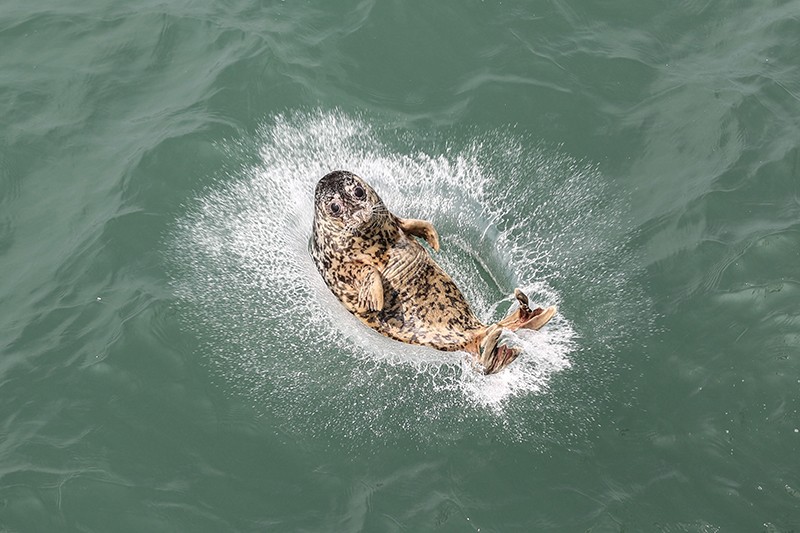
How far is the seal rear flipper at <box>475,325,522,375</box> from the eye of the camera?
38.4 ft

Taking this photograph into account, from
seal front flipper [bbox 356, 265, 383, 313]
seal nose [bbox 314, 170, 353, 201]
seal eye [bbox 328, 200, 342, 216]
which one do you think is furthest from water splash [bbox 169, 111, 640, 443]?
seal eye [bbox 328, 200, 342, 216]

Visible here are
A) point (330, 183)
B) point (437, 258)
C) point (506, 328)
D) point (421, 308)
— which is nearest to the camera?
point (506, 328)

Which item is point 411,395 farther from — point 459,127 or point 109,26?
point 109,26

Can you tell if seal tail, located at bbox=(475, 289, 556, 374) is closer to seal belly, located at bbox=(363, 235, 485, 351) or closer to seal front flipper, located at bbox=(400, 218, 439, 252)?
seal belly, located at bbox=(363, 235, 485, 351)

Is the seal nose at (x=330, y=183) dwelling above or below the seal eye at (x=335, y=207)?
above

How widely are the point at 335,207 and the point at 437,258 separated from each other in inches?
73.0

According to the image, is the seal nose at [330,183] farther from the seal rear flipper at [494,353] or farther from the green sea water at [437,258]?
the seal rear flipper at [494,353]

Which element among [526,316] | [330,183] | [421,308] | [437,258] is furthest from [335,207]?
[526,316]

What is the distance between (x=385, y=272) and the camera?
12695 millimetres

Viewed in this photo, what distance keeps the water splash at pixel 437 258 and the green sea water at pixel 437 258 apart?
1.5 inches

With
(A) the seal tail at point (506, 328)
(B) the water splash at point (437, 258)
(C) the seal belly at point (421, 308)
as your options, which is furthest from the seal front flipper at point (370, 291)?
(A) the seal tail at point (506, 328)

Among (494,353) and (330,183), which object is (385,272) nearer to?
(330,183)

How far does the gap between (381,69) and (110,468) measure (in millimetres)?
7398

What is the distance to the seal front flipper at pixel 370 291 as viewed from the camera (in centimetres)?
1216
